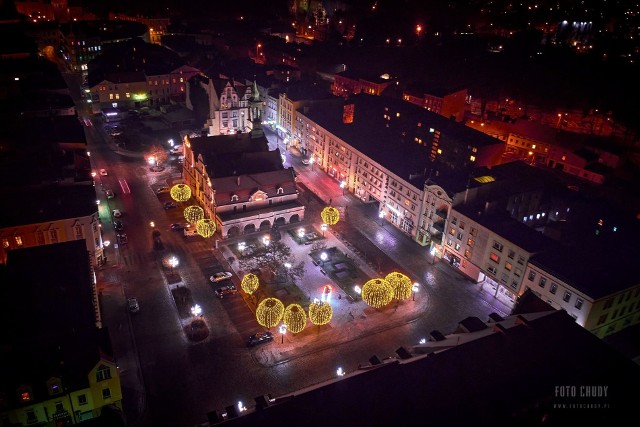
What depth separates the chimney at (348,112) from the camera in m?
118

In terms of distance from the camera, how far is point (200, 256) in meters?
78.7

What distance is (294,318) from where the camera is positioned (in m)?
58.5

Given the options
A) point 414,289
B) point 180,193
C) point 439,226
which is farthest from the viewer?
point 180,193

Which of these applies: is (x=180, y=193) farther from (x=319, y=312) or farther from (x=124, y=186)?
(x=319, y=312)

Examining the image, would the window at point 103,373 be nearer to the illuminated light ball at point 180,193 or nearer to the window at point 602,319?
the illuminated light ball at point 180,193

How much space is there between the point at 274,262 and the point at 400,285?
73.1ft

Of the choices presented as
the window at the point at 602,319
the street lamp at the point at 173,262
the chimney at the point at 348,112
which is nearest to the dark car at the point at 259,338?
the street lamp at the point at 173,262

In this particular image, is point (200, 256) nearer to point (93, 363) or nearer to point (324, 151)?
point (93, 363)

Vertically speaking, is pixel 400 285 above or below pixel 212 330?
above

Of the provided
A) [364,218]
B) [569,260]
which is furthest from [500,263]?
[364,218]

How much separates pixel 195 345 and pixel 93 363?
15.8m

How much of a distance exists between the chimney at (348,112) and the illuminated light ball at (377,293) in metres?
62.7

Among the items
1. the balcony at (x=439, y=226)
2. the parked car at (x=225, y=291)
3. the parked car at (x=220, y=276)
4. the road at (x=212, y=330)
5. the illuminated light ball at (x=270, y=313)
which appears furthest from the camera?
the balcony at (x=439, y=226)

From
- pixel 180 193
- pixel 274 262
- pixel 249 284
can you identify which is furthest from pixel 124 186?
pixel 249 284
